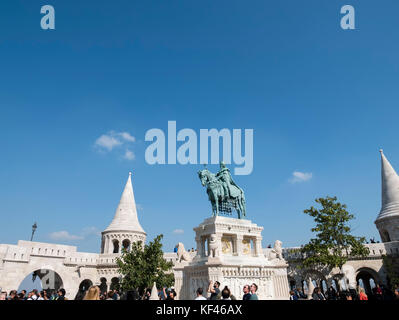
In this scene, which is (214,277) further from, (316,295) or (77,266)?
(77,266)

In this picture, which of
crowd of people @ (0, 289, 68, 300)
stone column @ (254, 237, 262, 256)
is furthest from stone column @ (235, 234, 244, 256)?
crowd of people @ (0, 289, 68, 300)

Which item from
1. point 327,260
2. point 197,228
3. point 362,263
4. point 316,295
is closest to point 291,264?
point 327,260

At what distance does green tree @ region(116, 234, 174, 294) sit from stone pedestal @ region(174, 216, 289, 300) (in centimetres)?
757

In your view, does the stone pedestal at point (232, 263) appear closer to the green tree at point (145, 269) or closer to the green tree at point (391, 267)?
the green tree at point (145, 269)

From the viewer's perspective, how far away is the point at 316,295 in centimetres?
841

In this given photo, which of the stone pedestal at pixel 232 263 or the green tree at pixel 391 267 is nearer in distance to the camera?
the stone pedestal at pixel 232 263

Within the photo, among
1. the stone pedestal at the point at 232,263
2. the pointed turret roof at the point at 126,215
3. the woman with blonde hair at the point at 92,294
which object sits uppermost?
the pointed turret roof at the point at 126,215

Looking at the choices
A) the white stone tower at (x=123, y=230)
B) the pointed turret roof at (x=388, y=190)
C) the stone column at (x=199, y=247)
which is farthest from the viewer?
the white stone tower at (x=123, y=230)

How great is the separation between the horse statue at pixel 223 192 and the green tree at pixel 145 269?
29.0 ft

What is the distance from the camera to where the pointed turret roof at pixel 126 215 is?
2914 centimetres

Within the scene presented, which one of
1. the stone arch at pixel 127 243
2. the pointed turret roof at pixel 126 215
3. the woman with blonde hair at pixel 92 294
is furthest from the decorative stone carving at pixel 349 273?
the woman with blonde hair at pixel 92 294

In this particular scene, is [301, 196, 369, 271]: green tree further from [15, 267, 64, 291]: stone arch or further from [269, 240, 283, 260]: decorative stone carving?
[15, 267, 64, 291]: stone arch

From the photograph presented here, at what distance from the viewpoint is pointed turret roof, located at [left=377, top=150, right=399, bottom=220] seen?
23.9 metres
